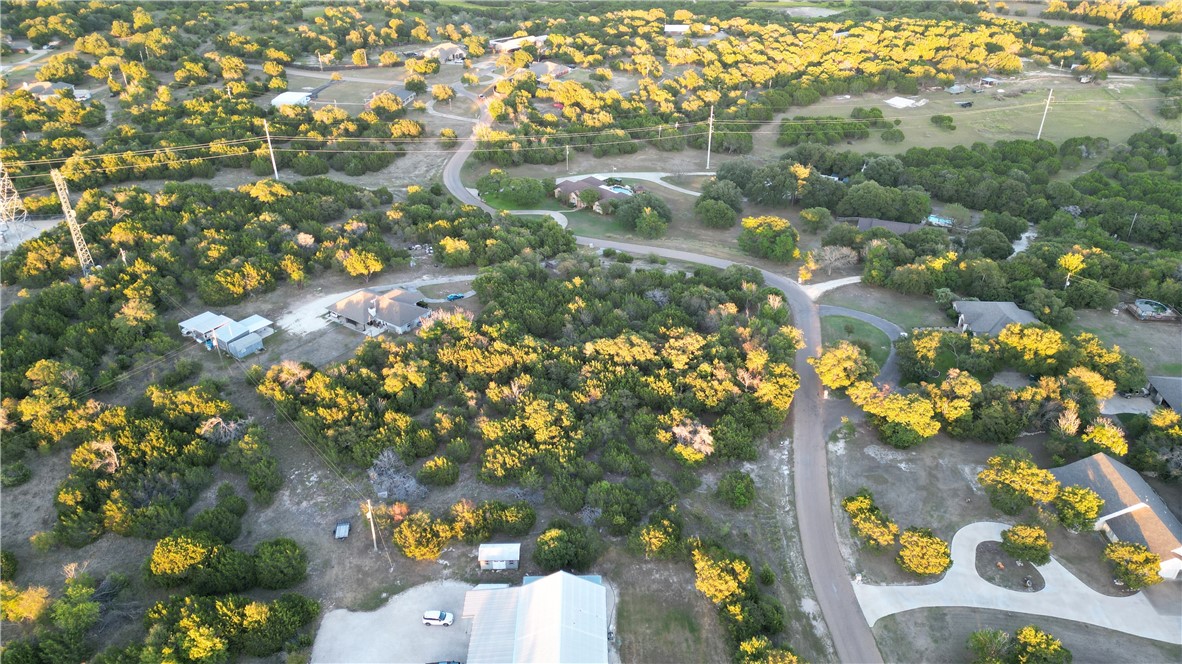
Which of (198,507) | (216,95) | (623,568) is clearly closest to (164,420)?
(198,507)

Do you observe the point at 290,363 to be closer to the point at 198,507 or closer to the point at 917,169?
the point at 198,507

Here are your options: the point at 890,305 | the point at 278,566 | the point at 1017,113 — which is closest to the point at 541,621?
Answer: the point at 278,566

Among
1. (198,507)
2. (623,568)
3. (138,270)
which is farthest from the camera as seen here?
(138,270)

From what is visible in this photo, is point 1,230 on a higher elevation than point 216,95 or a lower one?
lower

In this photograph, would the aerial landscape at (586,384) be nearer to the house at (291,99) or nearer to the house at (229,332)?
the house at (229,332)

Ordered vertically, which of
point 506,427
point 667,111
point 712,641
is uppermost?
point 667,111

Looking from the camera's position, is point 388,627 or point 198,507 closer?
point 388,627

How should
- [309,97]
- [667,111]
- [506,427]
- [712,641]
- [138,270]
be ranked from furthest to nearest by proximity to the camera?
[309,97]
[667,111]
[138,270]
[506,427]
[712,641]

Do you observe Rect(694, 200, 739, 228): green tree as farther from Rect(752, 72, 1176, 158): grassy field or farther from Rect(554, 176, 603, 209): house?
Rect(752, 72, 1176, 158): grassy field
